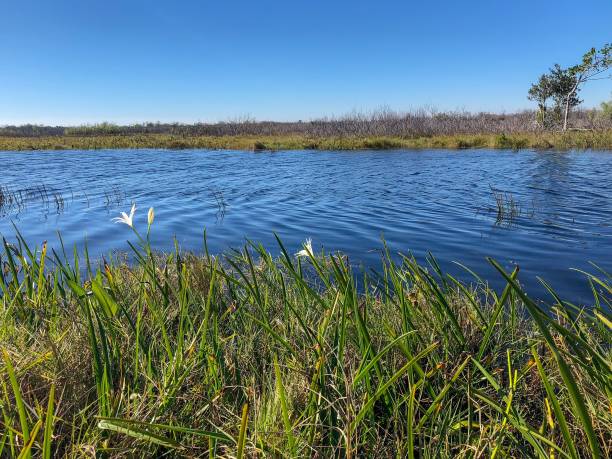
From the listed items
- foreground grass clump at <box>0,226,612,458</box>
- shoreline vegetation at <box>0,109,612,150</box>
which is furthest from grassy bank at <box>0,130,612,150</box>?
foreground grass clump at <box>0,226,612,458</box>

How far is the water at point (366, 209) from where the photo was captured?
293 inches

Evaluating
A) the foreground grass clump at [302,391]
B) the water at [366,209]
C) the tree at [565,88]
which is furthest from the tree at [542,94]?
the foreground grass clump at [302,391]

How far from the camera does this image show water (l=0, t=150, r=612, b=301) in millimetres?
7449

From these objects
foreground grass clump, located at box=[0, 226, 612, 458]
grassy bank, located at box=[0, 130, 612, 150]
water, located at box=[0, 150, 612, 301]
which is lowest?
water, located at box=[0, 150, 612, 301]

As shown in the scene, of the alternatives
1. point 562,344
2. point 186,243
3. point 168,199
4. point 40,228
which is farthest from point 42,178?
point 562,344

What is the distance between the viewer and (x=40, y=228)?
31.9 feet

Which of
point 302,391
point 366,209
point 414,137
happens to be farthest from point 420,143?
point 302,391

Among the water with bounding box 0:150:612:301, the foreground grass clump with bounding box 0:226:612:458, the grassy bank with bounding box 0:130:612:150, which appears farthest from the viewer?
the grassy bank with bounding box 0:130:612:150

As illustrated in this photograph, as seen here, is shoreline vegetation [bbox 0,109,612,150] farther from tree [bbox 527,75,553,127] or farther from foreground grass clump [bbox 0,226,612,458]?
foreground grass clump [bbox 0,226,612,458]

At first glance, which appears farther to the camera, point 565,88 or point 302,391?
point 565,88

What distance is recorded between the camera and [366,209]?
38.2 feet

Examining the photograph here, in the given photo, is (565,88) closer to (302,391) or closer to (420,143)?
(420,143)

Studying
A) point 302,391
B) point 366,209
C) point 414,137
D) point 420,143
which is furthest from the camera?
point 414,137

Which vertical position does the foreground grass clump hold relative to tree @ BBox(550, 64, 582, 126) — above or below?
below
